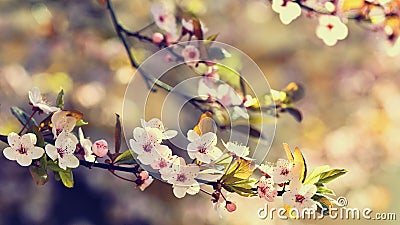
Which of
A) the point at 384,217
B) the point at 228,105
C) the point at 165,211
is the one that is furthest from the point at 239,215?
the point at 228,105

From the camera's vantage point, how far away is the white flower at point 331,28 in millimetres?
881

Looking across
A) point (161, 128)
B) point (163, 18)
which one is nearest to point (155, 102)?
point (163, 18)

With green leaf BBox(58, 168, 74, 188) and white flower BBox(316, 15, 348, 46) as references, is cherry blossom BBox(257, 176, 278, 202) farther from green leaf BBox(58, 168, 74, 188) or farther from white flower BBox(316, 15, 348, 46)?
white flower BBox(316, 15, 348, 46)

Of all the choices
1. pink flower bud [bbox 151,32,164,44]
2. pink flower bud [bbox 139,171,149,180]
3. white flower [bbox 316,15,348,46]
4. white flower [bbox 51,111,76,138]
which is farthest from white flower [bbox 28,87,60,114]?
white flower [bbox 316,15,348,46]

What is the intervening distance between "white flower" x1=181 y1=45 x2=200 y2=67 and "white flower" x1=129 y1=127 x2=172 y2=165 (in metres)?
0.27

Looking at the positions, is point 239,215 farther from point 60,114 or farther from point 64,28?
point 60,114

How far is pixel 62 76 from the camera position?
1.77 m

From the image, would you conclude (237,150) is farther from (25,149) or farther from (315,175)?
(25,149)

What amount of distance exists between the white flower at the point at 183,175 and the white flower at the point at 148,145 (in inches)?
0.8

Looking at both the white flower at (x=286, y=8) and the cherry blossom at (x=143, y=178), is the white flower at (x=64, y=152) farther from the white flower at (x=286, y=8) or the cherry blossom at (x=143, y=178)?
the white flower at (x=286, y=8)

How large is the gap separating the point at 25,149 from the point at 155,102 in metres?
1.30

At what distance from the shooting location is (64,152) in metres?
0.58

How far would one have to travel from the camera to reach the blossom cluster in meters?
0.80

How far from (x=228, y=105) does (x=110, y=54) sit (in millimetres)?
1099
